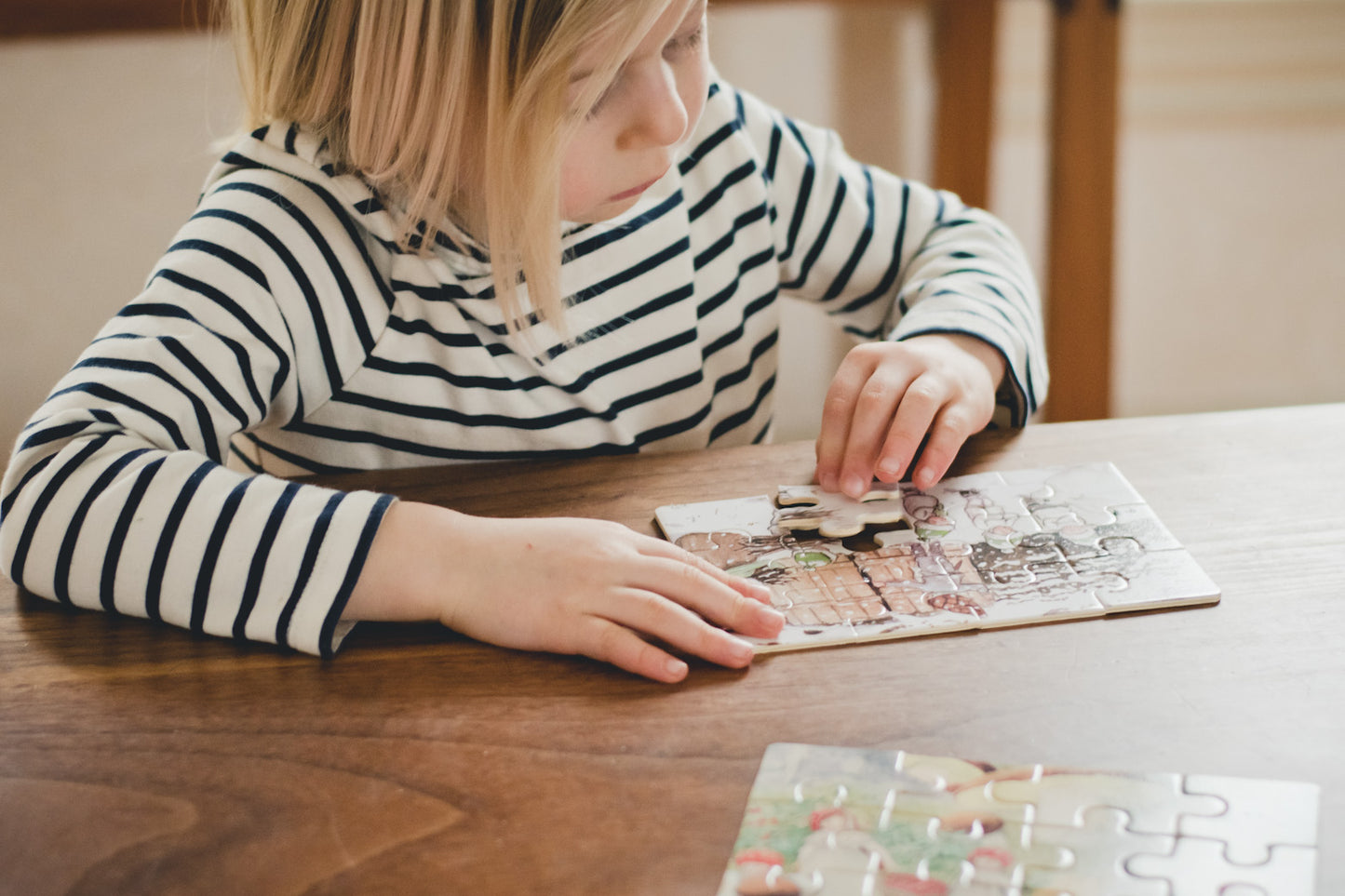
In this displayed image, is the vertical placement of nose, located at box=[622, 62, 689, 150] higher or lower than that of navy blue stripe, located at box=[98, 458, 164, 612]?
higher

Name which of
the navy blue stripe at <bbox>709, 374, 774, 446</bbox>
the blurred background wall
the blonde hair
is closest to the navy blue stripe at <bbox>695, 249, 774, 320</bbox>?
the navy blue stripe at <bbox>709, 374, 774, 446</bbox>

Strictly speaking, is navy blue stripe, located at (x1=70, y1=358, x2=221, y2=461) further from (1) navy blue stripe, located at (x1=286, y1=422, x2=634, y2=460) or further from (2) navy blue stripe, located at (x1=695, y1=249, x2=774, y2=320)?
(2) navy blue stripe, located at (x1=695, y1=249, x2=774, y2=320)

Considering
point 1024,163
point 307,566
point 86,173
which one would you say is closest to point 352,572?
point 307,566

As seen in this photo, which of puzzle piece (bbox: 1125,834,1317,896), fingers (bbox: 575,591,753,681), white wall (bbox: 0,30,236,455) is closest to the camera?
puzzle piece (bbox: 1125,834,1317,896)

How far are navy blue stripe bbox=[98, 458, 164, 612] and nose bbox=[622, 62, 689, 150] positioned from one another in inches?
15.3

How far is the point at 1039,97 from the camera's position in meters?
2.27

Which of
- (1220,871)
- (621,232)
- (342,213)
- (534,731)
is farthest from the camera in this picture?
(621,232)

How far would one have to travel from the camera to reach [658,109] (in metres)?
0.81

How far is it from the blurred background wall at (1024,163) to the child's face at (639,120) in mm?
1181

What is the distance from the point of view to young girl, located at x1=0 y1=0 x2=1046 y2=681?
0.68 m

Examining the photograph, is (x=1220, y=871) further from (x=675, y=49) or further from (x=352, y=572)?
(x=675, y=49)

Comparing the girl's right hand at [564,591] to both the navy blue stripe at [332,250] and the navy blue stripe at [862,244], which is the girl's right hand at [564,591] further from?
the navy blue stripe at [862,244]

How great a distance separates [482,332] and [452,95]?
22 centimetres

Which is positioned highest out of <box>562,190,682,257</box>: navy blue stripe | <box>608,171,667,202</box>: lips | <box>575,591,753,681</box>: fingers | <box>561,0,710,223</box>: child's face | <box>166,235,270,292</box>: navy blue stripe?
<box>561,0,710,223</box>: child's face
